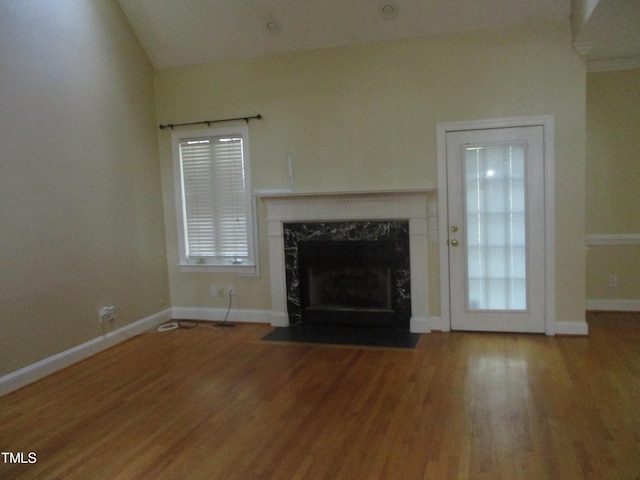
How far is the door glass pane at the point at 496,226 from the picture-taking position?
4.25m

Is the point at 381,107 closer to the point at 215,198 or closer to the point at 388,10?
the point at 388,10

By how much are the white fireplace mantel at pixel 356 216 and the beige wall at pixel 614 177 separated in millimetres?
2060

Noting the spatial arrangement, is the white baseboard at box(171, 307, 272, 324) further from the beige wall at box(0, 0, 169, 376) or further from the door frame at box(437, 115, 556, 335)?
the door frame at box(437, 115, 556, 335)

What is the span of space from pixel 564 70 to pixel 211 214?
12.0 feet

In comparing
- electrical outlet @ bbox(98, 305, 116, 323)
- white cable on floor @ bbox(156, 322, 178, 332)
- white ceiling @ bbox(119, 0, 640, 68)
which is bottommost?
white cable on floor @ bbox(156, 322, 178, 332)

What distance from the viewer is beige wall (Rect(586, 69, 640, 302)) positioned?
16.1ft

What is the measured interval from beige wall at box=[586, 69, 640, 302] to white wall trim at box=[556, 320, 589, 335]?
3.65 feet

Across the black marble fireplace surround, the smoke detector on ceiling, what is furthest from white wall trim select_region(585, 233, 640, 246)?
the smoke detector on ceiling

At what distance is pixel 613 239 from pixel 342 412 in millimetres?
3826

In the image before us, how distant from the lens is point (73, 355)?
396cm

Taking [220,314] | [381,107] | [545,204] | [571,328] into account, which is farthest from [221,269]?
[571,328]

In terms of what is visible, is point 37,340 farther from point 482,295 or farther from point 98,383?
point 482,295

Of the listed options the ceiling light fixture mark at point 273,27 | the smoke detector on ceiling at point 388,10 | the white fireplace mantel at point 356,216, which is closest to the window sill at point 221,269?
the white fireplace mantel at point 356,216

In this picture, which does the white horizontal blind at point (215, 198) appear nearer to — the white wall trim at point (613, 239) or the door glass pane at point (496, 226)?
the door glass pane at point (496, 226)
